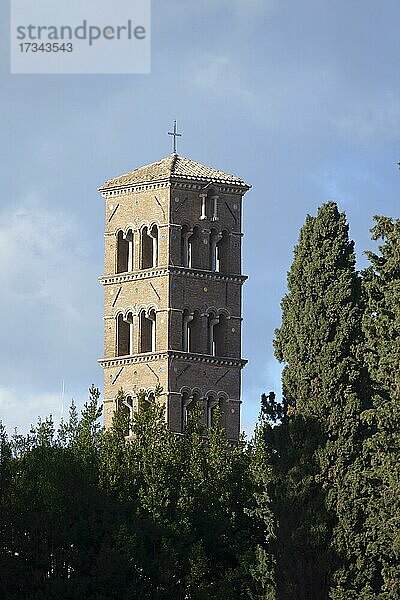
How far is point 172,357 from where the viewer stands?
8412 centimetres

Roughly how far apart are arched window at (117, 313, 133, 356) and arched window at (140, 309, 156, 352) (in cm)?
64

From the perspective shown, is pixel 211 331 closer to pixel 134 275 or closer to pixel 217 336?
pixel 217 336

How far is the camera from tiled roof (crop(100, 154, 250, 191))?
A: 276 ft

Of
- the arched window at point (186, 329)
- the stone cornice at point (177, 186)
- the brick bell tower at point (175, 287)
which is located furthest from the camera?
the arched window at point (186, 329)

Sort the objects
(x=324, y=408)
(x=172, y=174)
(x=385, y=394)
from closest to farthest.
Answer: (x=385, y=394)
(x=324, y=408)
(x=172, y=174)

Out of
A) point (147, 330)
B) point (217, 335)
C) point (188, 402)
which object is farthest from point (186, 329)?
point (188, 402)

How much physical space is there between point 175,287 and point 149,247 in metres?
1.88

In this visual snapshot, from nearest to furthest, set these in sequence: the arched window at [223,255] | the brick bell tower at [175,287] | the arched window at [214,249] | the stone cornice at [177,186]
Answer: the stone cornice at [177,186], the brick bell tower at [175,287], the arched window at [214,249], the arched window at [223,255]

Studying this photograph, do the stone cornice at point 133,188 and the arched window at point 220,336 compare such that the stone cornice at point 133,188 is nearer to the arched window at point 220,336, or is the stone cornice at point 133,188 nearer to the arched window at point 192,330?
the arched window at point 192,330

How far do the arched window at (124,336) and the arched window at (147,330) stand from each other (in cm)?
64

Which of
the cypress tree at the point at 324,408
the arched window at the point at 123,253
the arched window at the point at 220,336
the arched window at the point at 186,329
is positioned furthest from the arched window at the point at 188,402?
the cypress tree at the point at 324,408

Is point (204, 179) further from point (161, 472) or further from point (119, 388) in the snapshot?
point (161, 472)

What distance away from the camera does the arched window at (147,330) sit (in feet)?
279

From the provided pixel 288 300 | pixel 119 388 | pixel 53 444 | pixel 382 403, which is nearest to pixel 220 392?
pixel 119 388
